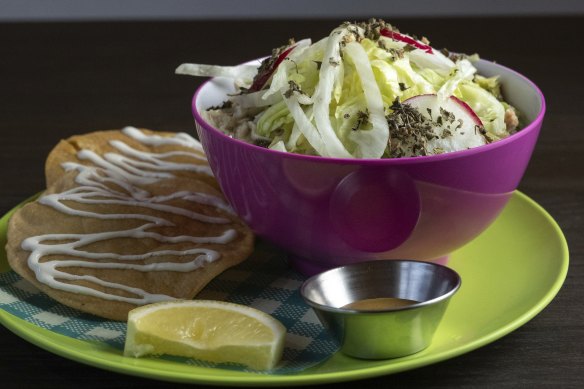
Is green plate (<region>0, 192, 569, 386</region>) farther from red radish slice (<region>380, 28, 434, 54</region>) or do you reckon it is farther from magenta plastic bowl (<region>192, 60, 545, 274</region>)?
red radish slice (<region>380, 28, 434, 54</region>)

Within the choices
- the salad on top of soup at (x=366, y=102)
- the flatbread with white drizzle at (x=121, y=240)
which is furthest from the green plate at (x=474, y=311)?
the salad on top of soup at (x=366, y=102)

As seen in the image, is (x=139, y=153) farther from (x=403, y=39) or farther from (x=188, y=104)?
(x=403, y=39)

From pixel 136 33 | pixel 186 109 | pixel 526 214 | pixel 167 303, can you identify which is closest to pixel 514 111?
pixel 526 214

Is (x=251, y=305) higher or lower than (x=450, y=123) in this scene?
lower

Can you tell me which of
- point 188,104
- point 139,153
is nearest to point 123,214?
point 139,153

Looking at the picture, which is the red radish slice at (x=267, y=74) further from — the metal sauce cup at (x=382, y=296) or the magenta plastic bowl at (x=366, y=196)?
the metal sauce cup at (x=382, y=296)

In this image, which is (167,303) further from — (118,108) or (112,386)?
(118,108)
